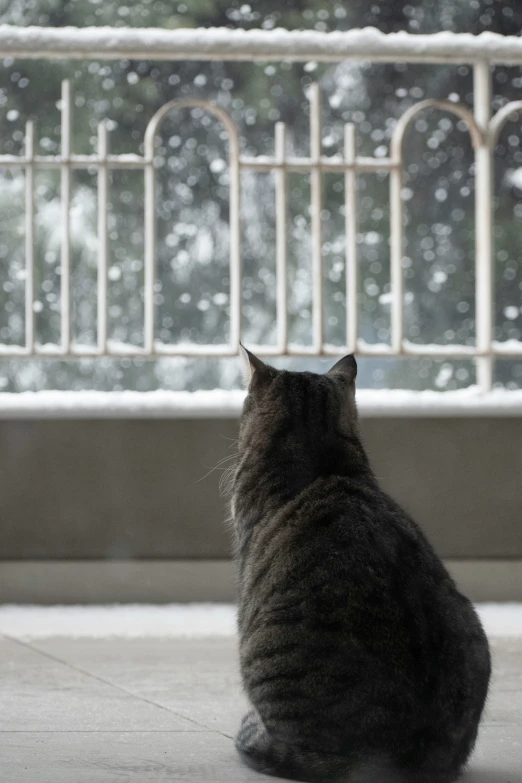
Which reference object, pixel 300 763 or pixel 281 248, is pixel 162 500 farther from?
pixel 300 763

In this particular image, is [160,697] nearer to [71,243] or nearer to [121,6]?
[71,243]

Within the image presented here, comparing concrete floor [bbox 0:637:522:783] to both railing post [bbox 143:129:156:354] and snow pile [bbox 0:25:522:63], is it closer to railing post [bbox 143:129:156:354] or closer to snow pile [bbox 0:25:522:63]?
railing post [bbox 143:129:156:354]

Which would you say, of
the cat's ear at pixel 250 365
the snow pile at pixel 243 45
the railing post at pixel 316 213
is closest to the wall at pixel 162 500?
the railing post at pixel 316 213

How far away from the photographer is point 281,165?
3314 millimetres

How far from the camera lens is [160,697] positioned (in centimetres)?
220

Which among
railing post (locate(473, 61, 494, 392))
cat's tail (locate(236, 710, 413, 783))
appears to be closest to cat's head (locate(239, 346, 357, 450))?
cat's tail (locate(236, 710, 413, 783))

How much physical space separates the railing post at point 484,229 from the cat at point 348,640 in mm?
1658

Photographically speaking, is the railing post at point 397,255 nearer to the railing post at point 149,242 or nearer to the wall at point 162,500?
the wall at point 162,500

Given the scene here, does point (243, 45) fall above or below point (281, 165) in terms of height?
above

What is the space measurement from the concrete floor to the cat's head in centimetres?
52

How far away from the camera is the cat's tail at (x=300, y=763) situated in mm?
1536

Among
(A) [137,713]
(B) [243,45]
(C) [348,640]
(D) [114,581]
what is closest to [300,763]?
(C) [348,640]

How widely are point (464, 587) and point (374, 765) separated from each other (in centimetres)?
178

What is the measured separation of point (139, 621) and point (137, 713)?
967mm
